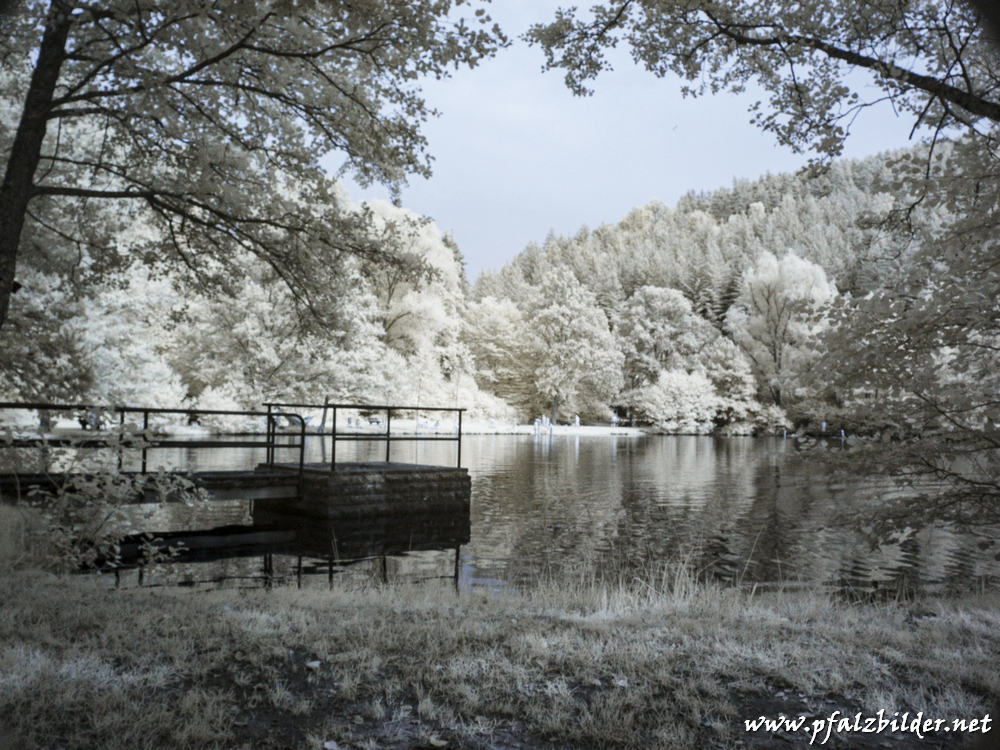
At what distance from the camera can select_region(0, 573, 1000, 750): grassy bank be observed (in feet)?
10.7

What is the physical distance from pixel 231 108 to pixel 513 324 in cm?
5473

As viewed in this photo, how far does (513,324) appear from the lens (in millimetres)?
62500

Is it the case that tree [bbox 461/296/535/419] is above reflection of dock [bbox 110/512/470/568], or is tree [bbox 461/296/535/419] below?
above

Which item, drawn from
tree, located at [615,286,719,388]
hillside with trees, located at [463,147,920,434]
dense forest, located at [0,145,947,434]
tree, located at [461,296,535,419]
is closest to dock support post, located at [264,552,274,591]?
dense forest, located at [0,145,947,434]

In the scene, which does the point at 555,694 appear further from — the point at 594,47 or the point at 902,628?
the point at 594,47

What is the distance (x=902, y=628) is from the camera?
552 cm

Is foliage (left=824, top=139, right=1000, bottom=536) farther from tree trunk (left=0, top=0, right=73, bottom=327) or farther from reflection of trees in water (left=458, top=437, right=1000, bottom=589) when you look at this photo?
tree trunk (left=0, top=0, right=73, bottom=327)

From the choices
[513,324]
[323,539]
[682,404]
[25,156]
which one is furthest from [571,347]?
[25,156]

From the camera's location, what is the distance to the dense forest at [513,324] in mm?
8680

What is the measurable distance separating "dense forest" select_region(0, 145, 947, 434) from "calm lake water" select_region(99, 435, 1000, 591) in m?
2.81

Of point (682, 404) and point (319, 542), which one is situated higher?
point (682, 404)

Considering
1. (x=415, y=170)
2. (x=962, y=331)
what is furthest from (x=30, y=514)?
(x=962, y=331)

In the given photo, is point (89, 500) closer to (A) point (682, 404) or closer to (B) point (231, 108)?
(B) point (231, 108)

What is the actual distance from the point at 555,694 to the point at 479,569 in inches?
272
